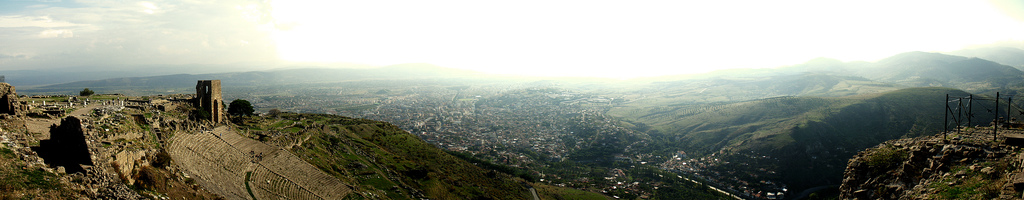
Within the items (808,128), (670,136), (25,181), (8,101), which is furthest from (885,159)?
(670,136)

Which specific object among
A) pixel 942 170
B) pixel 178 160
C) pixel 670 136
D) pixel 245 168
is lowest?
pixel 670 136

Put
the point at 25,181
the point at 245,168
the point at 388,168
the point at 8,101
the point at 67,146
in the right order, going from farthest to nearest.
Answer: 1. the point at 388,168
2. the point at 245,168
3. the point at 8,101
4. the point at 67,146
5. the point at 25,181

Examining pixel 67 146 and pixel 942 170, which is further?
pixel 67 146

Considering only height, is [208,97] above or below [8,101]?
below

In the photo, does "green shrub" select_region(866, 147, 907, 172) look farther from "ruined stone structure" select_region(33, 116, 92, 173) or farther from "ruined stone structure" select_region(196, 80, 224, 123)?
"ruined stone structure" select_region(196, 80, 224, 123)

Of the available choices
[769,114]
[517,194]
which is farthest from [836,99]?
[517,194]

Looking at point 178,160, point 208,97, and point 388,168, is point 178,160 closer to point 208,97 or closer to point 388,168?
point 208,97

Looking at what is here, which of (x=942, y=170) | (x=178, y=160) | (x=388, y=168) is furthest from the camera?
(x=388, y=168)
